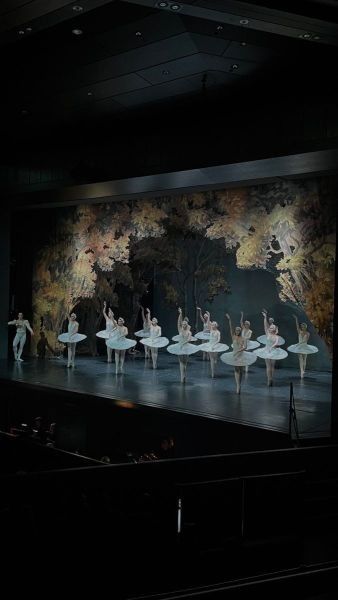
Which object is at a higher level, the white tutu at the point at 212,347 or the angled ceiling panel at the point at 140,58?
the angled ceiling panel at the point at 140,58

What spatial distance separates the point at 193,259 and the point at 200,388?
5851mm

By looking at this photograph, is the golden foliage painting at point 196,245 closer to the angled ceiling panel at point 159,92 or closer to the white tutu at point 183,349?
the white tutu at point 183,349

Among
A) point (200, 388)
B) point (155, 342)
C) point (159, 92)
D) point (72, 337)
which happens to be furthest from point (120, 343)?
point (159, 92)

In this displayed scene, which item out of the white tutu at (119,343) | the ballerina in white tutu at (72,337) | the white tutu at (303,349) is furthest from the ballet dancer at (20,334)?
the white tutu at (303,349)

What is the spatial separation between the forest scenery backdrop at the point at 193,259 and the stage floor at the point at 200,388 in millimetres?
1309

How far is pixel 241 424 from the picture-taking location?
852 cm

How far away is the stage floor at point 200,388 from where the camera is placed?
901 centimetres

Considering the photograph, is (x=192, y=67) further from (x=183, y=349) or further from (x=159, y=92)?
(x=183, y=349)

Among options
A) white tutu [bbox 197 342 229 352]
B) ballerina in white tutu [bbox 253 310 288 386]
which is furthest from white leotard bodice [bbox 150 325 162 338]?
ballerina in white tutu [bbox 253 310 288 386]

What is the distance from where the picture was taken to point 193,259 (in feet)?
55.1

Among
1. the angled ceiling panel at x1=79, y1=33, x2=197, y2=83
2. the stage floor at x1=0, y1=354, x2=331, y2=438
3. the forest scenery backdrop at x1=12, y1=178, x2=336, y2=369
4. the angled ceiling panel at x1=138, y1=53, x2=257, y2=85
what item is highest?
the angled ceiling panel at x1=79, y1=33, x2=197, y2=83

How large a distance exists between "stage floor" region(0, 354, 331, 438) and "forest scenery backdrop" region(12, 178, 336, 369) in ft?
4.30

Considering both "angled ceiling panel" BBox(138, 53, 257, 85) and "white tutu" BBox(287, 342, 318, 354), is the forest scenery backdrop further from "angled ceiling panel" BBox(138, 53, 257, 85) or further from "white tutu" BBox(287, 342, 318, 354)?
"angled ceiling panel" BBox(138, 53, 257, 85)

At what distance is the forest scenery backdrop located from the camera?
36.8 feet
